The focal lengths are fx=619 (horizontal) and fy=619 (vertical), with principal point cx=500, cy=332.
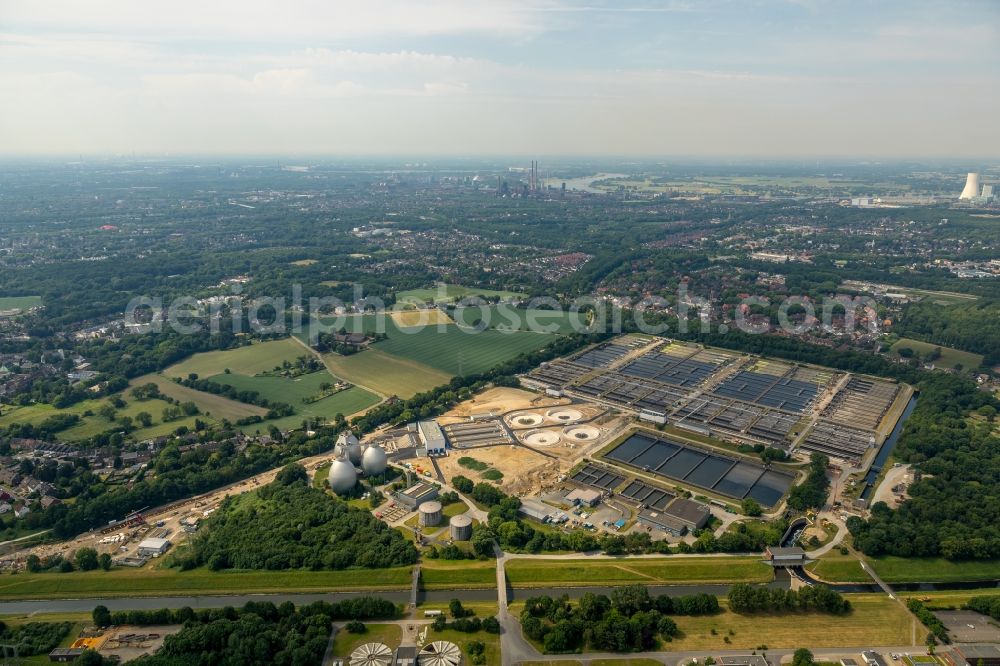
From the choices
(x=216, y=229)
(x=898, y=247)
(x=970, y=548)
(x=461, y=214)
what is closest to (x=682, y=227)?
(x=898, y=247)

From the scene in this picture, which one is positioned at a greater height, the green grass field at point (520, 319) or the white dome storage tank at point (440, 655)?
the green grass field at point (520, 319)

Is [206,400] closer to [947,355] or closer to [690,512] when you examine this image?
[690,512]

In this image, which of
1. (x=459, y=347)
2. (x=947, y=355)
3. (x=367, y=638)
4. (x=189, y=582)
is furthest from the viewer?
(x=459, y=347)

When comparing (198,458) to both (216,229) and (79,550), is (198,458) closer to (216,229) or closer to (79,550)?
A: (79,550)

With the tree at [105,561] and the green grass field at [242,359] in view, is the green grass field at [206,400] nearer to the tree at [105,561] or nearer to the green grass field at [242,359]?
the green grass field at [242,359]

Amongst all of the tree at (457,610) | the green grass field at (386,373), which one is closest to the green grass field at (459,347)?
the green grass field at (386,373)

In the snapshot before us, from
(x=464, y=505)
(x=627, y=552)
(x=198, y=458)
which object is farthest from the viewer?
(x=198, y=458)

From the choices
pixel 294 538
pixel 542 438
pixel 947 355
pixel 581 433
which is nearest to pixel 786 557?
pixel 581 433
